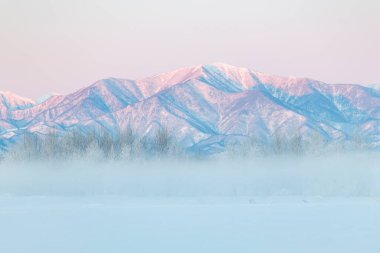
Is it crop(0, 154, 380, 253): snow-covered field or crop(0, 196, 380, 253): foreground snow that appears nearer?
crop(0, 196, 380, 253): foreground snow

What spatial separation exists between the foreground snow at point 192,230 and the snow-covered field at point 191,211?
0.11 feet

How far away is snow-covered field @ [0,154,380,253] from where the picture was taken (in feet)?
63.7

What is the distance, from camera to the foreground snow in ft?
61.0

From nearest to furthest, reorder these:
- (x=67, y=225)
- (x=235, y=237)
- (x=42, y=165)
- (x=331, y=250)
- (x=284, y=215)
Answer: (x=331, y=250), (x=235, y=237), (x=67, y=225), (x=284, y=215), (x=42, y=165)

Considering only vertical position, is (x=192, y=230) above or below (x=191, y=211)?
above

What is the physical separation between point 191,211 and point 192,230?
898 centimetres

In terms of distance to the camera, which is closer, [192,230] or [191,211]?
[192,230]

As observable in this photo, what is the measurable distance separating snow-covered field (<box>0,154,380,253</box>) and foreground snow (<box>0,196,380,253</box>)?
3cm

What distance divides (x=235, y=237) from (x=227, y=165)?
152 feet

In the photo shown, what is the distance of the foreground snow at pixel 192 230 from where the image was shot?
1858 centimetres

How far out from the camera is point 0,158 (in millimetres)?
71500

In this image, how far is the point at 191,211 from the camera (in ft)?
104

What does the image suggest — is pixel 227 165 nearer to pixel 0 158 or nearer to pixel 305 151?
pixel 305 151

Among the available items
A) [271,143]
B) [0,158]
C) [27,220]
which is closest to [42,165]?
[0,158]
